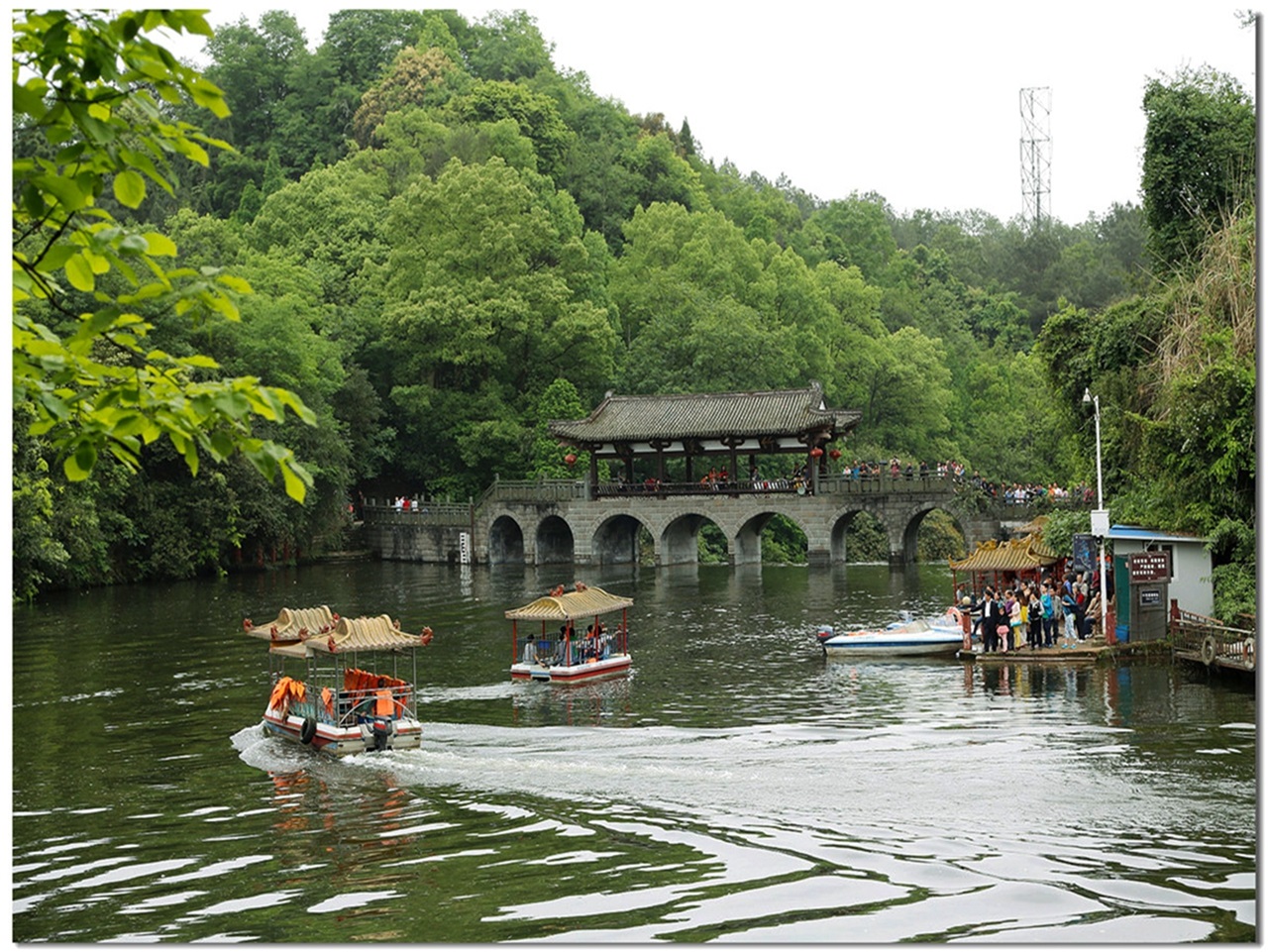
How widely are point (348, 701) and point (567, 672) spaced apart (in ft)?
25.0

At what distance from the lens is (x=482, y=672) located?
1289 inches

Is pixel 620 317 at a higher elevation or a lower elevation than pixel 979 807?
higher

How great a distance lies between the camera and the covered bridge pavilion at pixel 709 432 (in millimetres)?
61000

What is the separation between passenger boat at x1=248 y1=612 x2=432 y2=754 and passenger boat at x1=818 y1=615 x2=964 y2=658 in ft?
38.5

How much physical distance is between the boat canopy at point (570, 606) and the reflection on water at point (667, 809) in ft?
5.08

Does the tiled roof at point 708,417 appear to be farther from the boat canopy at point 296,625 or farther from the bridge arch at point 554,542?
the boat canopy at point 296,625

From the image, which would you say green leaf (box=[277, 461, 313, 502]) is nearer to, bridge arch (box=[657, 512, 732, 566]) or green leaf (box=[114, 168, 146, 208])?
green leaf (box=[114, 168, 146, 208])

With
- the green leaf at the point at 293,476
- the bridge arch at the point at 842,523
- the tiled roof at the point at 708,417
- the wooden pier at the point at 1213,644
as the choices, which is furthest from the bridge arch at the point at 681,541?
the green leaf at the point at 293,476

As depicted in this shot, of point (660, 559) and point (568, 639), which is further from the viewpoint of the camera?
point (660, 559)

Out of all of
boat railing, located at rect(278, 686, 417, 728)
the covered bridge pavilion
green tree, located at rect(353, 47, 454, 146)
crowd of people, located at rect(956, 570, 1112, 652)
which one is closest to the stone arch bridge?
the covered bridge pavilion

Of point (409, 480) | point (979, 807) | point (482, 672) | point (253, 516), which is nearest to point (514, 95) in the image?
point (409, 480)

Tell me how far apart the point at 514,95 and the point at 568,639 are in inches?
2934

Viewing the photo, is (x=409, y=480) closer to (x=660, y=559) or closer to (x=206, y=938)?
(x=660, y=559)

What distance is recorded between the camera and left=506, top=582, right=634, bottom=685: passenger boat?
31.0 metres
